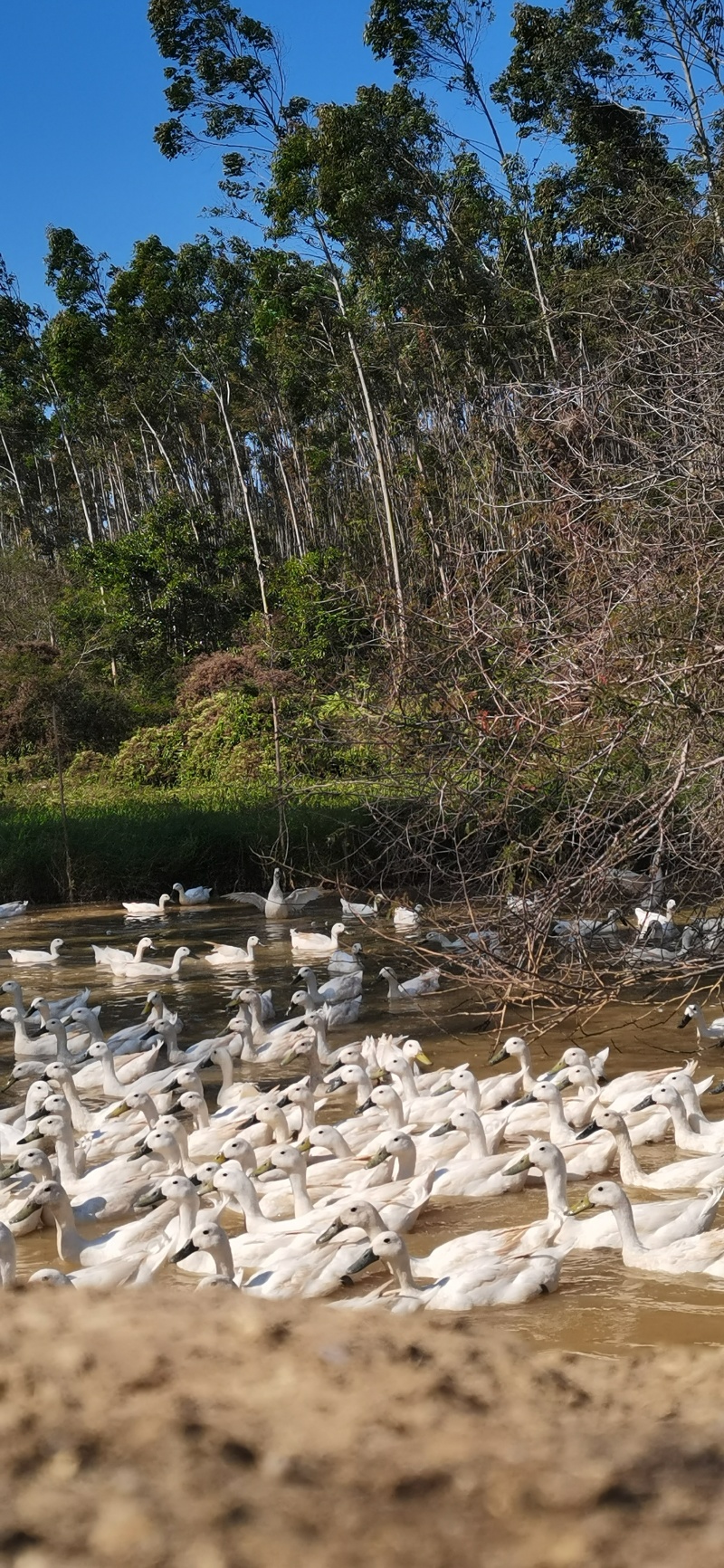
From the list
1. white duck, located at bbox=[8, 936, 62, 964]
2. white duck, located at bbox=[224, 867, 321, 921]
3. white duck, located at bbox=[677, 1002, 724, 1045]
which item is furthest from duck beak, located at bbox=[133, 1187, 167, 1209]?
white duck, located at bbox=[224, 867, 321, 921]

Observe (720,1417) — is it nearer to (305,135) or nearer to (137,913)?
(137,913)

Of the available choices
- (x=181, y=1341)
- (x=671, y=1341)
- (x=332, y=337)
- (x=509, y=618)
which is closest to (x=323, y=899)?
(x=509, y=618)

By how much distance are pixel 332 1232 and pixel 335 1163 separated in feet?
5.05

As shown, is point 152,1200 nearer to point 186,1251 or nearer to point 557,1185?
point 186,1251

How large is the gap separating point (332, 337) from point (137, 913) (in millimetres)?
23765

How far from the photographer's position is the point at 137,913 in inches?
720

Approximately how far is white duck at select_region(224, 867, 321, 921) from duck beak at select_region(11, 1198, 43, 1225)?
10950 mm

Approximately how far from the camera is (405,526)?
132 ft

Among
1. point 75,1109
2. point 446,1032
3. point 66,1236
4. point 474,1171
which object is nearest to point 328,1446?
point 66,1236

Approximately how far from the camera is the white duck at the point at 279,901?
1831cm

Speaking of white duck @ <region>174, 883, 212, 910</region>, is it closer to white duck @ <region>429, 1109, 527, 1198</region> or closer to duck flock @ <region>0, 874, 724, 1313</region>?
duck flock @ <region>0, 874, 724, 1313</region>

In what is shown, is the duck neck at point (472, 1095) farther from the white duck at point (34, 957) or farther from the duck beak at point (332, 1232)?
the white duck at point (34, 957)

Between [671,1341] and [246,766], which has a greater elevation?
[246,766]

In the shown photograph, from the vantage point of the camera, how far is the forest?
24.3 ft
